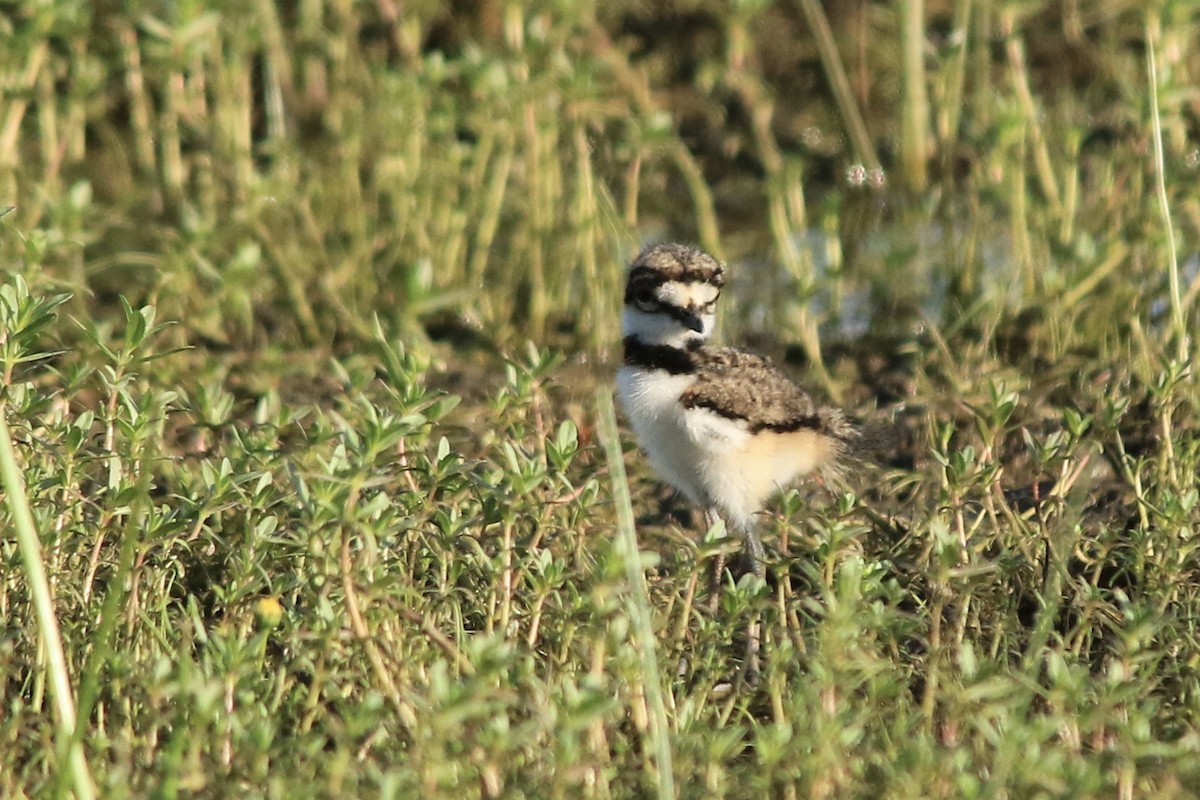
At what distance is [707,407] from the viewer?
13.1ft

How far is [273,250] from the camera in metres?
5.48

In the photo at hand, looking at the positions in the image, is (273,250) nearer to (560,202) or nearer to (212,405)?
(560,202)

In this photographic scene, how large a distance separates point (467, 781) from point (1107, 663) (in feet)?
4.50

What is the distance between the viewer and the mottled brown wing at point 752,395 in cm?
401

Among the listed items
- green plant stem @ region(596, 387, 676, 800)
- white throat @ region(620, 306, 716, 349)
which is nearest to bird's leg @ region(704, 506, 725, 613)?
white throat @ region(620, 306, 716, 349)

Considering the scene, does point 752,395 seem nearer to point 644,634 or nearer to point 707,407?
point 707,407

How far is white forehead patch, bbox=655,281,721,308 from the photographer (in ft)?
13.4

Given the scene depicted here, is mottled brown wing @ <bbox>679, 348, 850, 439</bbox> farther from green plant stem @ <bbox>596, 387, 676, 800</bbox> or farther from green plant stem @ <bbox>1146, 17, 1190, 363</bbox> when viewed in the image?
green plant stem @ <bbox>1146, 17, 1190, 363</bbox>

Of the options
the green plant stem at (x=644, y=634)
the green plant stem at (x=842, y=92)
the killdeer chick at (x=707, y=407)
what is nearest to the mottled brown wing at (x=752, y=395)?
the killdeer chick at (x=707, y=407)

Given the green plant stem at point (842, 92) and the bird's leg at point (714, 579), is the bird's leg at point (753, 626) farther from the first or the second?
the green plant stem at point (842, 92)

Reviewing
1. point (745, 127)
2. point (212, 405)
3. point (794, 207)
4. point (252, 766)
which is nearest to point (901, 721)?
point (252, 766)

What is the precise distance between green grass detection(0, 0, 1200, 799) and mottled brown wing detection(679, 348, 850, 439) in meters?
0.20

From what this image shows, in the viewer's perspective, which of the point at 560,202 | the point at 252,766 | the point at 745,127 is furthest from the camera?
the point at 745,127

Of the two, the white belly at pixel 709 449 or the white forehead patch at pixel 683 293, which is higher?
the white forehead patch at pixel 683 293
